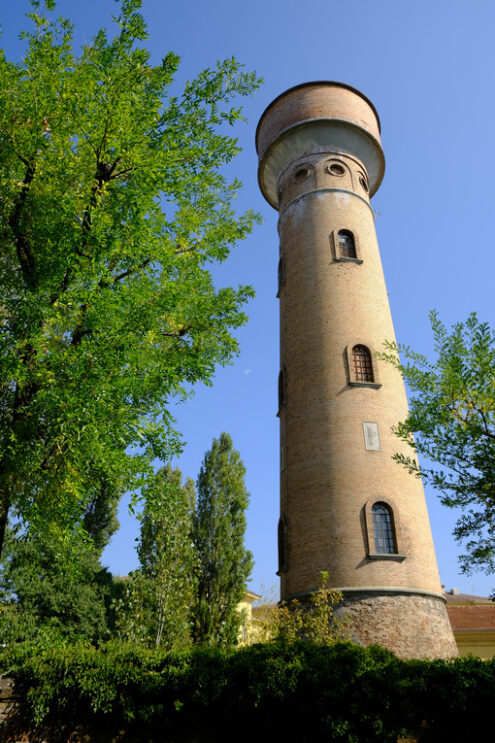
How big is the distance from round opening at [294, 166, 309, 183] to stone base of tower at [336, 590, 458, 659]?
1408cm

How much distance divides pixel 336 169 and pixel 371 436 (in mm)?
10300

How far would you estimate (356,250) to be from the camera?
17078mm

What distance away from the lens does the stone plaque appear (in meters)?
13.8

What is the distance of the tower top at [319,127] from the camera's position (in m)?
19.0

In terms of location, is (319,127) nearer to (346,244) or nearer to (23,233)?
(346,244)

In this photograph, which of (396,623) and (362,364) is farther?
(362,364)

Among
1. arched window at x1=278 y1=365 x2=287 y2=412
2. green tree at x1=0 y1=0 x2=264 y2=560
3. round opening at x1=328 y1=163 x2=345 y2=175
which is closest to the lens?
green tree at x1=0 y1=0 x2=264 y2=560

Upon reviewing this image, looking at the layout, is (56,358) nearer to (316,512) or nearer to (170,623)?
(316,512)

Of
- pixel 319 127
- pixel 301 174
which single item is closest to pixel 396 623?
pixel 301 174

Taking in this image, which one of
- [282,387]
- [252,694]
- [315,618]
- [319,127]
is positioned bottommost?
[252,694]

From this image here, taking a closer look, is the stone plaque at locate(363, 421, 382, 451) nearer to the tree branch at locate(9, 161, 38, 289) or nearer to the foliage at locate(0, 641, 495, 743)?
the foliage at locate(0, 641, 495, 743)

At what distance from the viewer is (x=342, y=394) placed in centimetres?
1451

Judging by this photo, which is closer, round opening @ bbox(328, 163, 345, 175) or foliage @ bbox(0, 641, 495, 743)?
foliage @ bbox(0, 641, 495, 743)

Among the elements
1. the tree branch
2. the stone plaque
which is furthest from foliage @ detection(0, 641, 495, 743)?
the stone plaque
